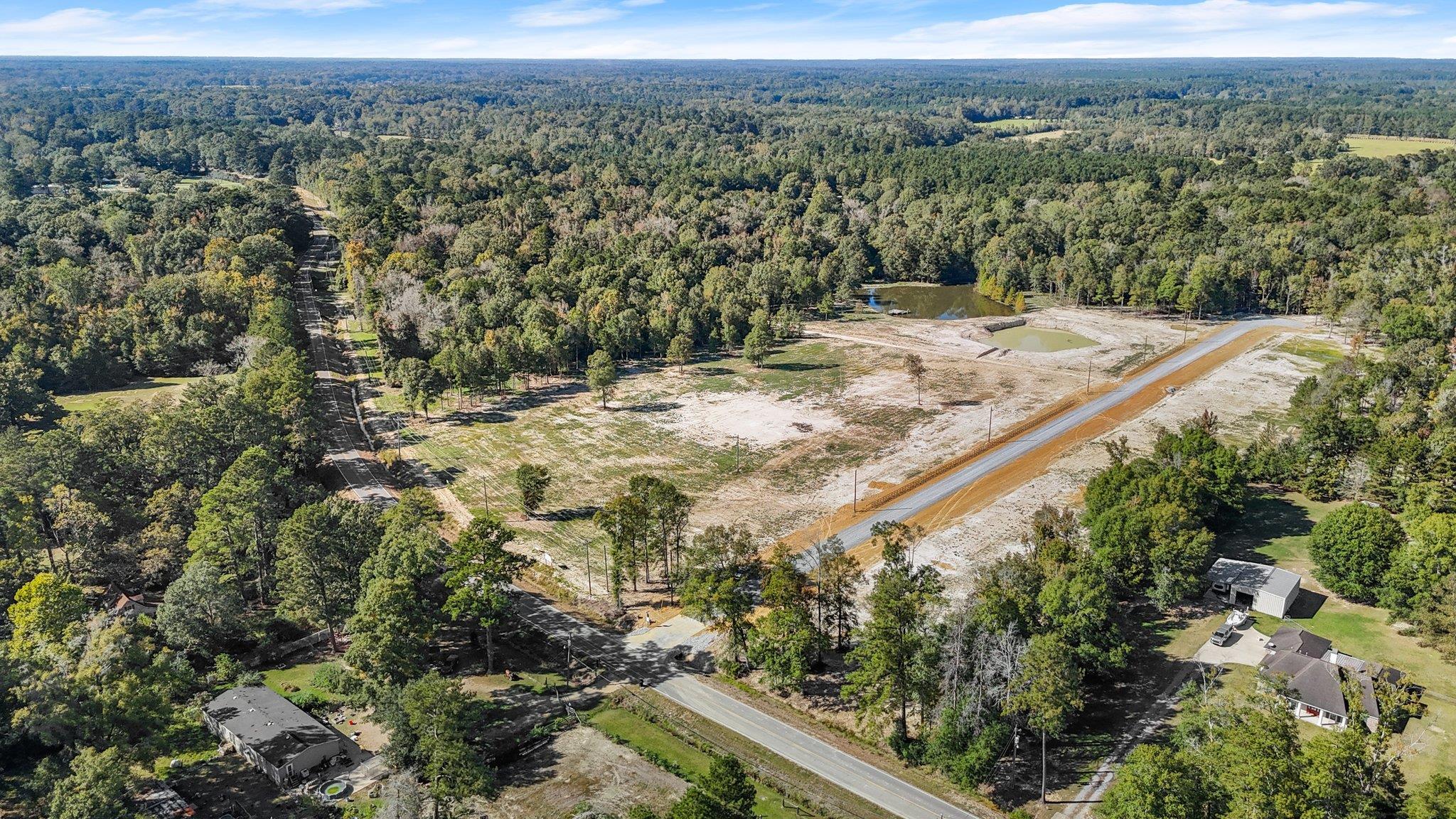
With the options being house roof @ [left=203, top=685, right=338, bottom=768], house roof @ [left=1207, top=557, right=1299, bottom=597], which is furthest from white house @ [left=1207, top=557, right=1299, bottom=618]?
house roof @ [left=203, top=685, right=338, bottom=768]

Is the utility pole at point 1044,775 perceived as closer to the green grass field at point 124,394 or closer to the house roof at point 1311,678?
the house roof at point 1311,678

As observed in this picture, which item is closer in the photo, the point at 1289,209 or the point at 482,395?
the point at 482,395

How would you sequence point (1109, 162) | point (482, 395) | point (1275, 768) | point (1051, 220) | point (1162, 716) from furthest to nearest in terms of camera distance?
point (1109, 162), point (1051, 220), point (482, 395), point (1162, 716), point (1275, 768)

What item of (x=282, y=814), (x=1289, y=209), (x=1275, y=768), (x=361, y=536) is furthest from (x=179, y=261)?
(x=1289, y=209)

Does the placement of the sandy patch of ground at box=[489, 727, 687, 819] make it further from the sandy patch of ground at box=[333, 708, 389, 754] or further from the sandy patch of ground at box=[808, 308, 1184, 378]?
the sandy patch of ground at box=[808, 308, 1184, 378]

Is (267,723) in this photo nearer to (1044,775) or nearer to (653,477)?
(653,477)

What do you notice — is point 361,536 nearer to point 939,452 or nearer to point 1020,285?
point 939,452

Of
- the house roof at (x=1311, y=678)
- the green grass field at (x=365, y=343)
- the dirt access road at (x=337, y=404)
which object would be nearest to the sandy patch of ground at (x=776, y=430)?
the dirt access road at (x=337, y=404)

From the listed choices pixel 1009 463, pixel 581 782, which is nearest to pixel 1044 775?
pixel 581 782
